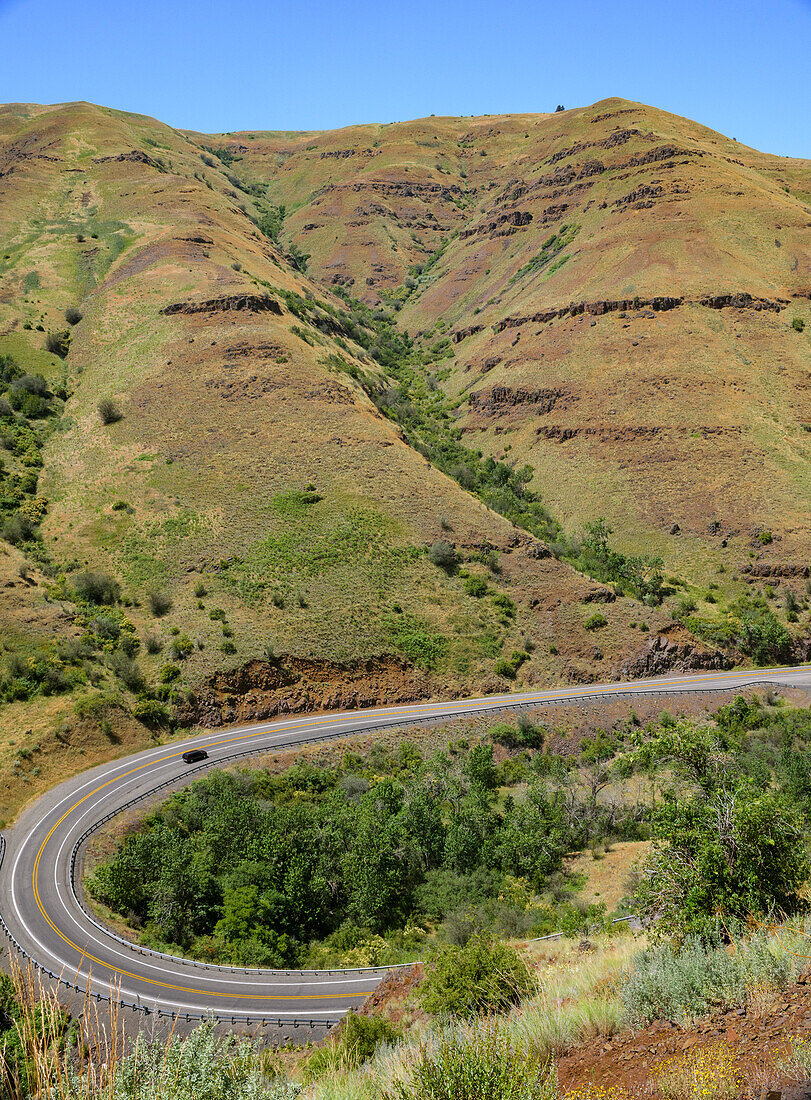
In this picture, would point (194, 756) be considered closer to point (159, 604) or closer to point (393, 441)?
point (159, 604)

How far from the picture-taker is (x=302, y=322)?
85375 millimetres

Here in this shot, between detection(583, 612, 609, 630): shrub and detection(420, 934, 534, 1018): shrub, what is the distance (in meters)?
39.7

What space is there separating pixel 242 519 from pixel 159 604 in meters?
10.4

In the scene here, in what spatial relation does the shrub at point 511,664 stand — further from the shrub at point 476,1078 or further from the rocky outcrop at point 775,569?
the shrub at point 476,1078

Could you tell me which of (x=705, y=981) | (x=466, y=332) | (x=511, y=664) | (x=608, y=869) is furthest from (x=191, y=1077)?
(x=466, y=332)

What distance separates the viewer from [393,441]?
64250 millimetres

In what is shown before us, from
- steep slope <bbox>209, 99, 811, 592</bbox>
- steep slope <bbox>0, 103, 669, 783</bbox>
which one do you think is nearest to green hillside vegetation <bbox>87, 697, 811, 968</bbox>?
steep slope <bbox>0, 103, 669, 783</bbox>

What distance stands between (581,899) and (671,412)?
210 ft

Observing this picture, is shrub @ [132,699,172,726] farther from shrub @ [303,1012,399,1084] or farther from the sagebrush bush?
the sagebrush bush

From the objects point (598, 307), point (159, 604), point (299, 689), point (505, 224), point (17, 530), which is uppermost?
point (505, 224)

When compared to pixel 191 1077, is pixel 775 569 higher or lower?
lower

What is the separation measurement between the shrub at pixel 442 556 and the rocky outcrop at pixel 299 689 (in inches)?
391

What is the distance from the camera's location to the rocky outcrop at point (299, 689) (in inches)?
1646

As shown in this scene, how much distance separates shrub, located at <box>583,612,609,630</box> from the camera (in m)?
51.8
